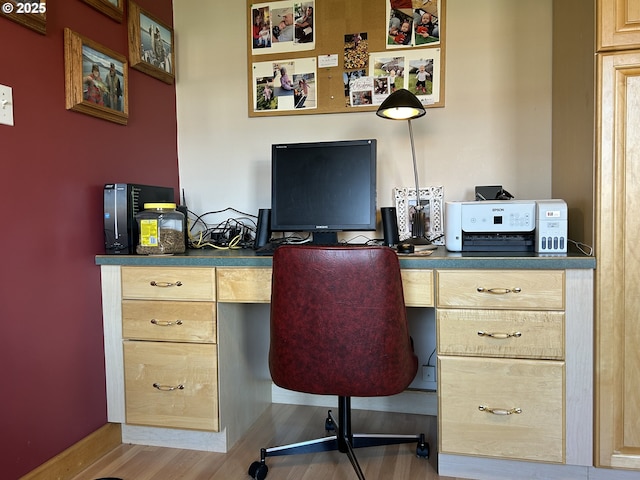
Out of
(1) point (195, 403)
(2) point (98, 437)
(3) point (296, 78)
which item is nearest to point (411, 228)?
(3) point (296, 78)

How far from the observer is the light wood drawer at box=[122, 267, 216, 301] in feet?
5.98

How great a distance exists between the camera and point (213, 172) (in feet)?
8.18

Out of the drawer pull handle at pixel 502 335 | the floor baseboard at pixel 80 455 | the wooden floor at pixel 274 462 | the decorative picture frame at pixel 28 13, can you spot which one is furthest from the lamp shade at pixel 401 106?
the floor baseboard at pixel 80 455

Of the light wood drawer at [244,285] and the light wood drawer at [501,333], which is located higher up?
the light wood drawer at [244,285]

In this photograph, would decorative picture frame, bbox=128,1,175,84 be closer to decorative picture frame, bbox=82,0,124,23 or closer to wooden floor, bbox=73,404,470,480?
decorative picture frame, bbox=82,0,124,23

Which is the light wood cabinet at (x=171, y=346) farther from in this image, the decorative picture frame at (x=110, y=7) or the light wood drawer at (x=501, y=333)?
the decorative picture frame at (x=110, y=7)

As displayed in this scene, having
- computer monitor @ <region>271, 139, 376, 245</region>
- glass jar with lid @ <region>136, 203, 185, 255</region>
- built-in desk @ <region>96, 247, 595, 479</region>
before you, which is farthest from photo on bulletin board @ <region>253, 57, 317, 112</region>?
built-in desk @ <region>96, 247, 595, 479</region>

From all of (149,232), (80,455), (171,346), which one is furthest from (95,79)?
(80,455)

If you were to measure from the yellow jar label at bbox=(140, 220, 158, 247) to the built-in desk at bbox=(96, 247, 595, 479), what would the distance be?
0.30 ft

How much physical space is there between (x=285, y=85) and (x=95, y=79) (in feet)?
2.93

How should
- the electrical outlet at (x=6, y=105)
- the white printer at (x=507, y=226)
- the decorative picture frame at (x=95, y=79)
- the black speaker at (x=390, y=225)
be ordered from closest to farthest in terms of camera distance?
the electrical outlet at (x=6, y=105), the white printer at (x=507, y=226), the decorative picture frame at (x=95, y=79), the black speaker at (x=390, y=225)

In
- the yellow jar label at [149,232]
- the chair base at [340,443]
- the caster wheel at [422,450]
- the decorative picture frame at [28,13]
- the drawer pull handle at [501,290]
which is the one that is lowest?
the caster wheel at [422,450]

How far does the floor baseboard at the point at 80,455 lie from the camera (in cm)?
164

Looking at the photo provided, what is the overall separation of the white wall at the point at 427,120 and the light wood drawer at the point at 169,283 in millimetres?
693
